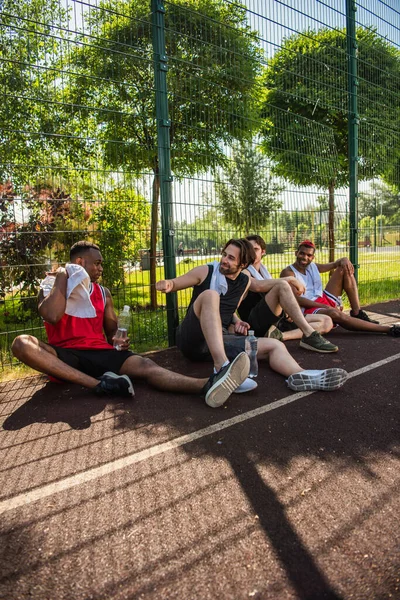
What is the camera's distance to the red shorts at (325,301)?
21.1 ft

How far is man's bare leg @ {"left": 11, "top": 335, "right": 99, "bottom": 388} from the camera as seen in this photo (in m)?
4.04

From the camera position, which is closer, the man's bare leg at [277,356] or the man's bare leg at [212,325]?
the man's bare leg at [212,325]

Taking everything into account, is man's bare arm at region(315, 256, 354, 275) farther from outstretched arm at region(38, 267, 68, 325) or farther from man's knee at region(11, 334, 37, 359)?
man's knee at region(11, 334, 37, 359)

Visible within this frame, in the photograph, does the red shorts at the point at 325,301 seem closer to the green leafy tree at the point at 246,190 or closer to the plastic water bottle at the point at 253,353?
the green leafy tree at the point at 246,190

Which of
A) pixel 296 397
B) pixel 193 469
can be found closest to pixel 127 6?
pixel 296 397

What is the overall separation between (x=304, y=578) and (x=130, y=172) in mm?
4642

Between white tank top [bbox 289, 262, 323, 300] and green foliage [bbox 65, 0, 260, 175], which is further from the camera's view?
Result: white tank top [bbox 289, 262, 323, 300]

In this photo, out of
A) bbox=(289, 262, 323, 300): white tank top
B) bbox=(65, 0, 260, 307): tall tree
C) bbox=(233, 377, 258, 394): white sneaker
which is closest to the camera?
bbox=(233, 377, 258, 394): white sneaker

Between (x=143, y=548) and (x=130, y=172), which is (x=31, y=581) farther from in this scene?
(x=130, y=172)

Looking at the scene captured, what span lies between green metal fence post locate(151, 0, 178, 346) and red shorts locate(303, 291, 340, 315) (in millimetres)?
1949

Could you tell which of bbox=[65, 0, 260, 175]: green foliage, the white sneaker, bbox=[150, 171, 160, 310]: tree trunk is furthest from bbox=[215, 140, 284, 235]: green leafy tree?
the white sneaker

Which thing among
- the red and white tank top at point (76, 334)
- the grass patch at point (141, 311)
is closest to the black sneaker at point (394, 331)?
the grass patch at point (141, 311)

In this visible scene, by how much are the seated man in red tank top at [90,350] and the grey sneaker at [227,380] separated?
0.01 metres

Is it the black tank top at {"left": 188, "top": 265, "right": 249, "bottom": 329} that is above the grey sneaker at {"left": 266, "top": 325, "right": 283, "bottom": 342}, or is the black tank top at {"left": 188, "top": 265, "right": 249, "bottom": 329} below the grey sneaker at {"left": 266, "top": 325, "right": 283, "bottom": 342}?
above
